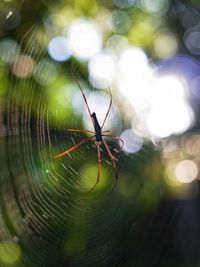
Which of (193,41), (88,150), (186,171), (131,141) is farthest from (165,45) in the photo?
(88,150)

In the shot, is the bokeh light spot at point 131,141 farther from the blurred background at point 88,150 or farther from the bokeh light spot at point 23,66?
the bokeh light spot at point 23,66

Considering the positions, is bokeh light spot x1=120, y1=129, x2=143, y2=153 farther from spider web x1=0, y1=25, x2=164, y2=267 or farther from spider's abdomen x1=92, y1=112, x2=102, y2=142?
spider's abdomen x1=92, y1=112, x2=102, y2=142

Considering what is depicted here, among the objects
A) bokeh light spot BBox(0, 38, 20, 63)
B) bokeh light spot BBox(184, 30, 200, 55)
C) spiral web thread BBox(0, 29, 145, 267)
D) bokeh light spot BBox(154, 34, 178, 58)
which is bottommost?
spiral web thread BBox(0, 29, 145, 267)

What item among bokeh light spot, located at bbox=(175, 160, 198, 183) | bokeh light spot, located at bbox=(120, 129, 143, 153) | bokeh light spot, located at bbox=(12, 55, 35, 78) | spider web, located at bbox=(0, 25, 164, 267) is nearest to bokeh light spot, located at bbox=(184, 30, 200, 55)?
bokeh light spot, located at bbox=(175, 160, 198, 183)

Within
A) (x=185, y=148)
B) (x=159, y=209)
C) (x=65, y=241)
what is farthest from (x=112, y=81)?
(x=185, y=148)

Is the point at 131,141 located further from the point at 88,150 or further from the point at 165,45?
the point at 165,45

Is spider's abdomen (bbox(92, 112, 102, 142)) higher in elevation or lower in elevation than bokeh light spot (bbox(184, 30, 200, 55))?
lower

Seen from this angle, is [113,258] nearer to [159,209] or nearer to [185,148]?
[159,209]

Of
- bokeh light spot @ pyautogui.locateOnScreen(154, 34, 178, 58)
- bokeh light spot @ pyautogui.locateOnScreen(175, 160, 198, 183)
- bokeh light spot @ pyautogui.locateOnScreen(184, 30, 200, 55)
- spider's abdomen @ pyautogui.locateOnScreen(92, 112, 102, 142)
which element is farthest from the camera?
bokeh light spot @ pyautogui.locateOnScreen(184, 30, 200, 55)
